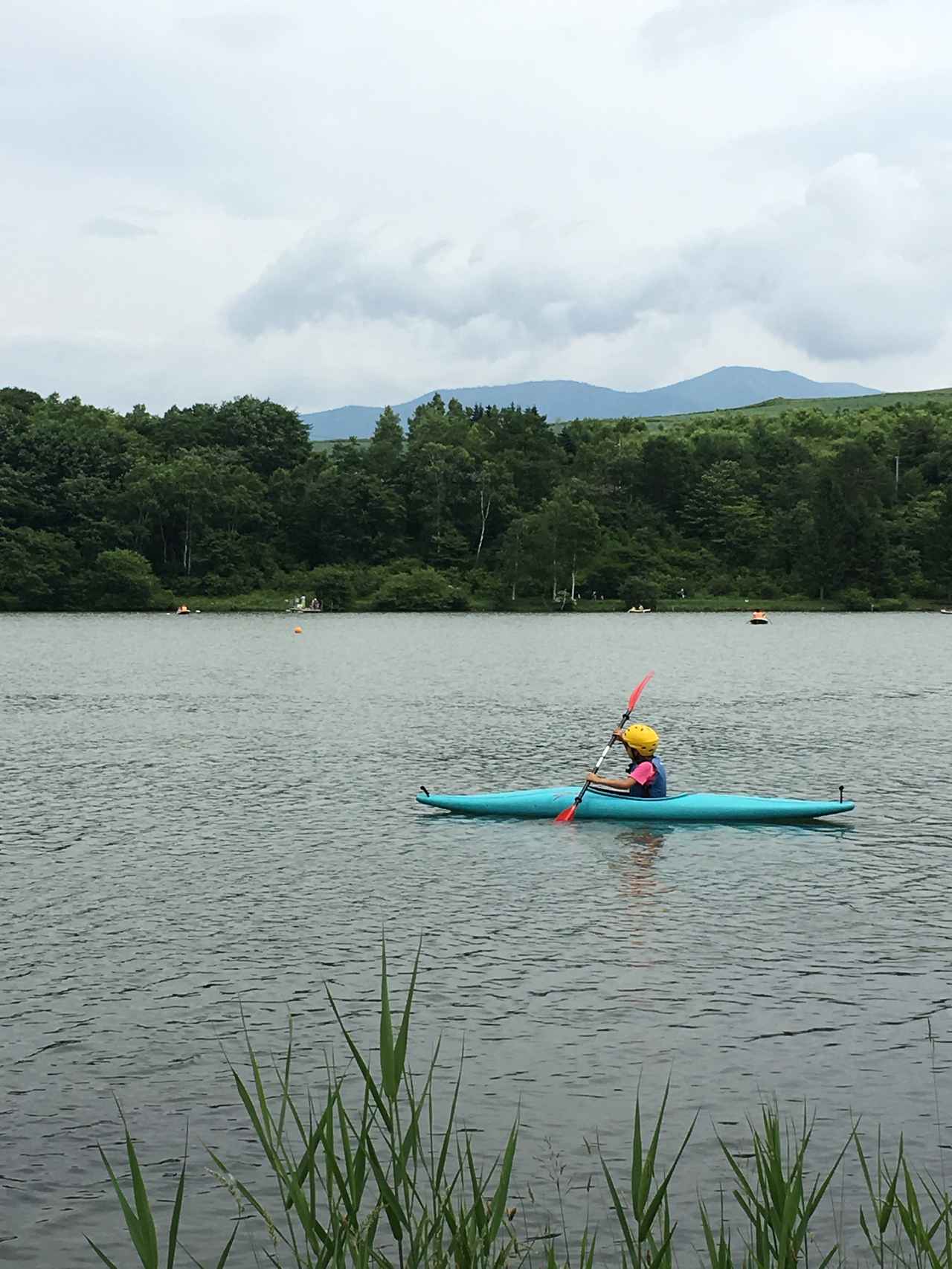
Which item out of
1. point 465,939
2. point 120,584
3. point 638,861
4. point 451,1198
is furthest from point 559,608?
point 451,1198

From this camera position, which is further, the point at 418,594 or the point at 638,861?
the point at 418,594

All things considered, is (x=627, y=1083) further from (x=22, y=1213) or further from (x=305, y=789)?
(x=305, y=789)

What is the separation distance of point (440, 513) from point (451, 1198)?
141308 millimetres

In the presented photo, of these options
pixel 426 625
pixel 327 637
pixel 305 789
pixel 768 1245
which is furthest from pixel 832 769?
pixel 426 625

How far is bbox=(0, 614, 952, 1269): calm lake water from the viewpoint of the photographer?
11508mm

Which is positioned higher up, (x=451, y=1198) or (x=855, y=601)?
(x=855, y=601)

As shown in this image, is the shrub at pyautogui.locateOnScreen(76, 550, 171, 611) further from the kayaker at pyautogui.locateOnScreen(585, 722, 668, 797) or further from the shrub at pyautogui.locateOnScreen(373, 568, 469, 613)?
the kayaker at pyautogui.locateOnScreen(585, 722, 668, 797)

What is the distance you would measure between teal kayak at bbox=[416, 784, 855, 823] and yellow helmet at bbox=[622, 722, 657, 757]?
838 mm

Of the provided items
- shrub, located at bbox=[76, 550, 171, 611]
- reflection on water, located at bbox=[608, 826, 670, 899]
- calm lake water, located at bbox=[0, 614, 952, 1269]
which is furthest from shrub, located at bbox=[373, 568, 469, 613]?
reflection on water, located at bbox=[608, 826, 670, 899]

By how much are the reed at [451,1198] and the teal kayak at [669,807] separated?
12169 millimetres

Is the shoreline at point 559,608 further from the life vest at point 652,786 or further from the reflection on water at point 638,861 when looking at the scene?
the reflection on water at point 638,861

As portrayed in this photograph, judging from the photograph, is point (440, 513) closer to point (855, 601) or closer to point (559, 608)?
point (559, 608)

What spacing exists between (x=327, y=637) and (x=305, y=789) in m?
67.0

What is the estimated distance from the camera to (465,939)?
56.6 feet
